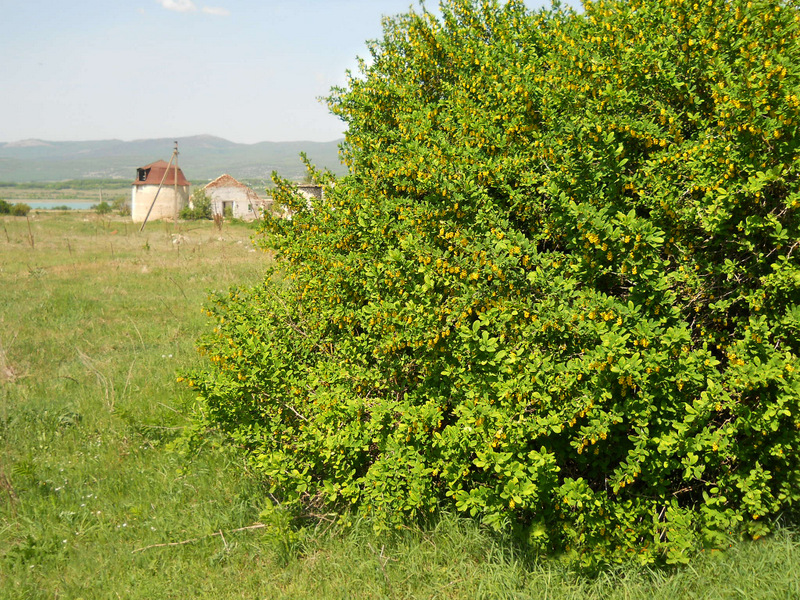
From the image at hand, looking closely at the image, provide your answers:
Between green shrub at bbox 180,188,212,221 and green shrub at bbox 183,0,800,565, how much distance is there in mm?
41394

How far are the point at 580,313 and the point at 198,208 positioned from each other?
49.0 metres

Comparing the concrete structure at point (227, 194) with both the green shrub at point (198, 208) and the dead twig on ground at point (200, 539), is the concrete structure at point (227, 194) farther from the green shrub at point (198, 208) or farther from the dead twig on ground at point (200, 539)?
the dead twig on ground at point (200, 539)

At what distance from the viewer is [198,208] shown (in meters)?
47.8

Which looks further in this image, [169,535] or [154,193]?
[154,193]

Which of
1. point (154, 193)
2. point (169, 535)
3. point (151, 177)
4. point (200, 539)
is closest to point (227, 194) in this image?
point (151, 177)

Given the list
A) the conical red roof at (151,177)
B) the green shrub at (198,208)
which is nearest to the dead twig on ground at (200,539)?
the green shrub at (198,208)

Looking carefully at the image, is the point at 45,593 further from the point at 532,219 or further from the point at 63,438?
the point at 532,219

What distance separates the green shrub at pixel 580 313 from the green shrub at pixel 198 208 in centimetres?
4139

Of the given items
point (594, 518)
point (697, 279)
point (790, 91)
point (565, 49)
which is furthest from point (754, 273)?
point (565, 49)

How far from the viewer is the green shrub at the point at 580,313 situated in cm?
292

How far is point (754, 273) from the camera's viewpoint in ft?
10.1

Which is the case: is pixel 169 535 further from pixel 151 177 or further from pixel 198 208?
pixel 151 177

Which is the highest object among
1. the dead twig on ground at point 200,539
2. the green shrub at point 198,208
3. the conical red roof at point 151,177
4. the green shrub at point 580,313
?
the conical red roof at point 151,177

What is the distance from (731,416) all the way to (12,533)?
5353mm
